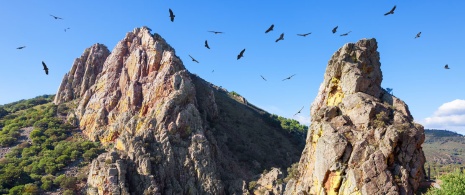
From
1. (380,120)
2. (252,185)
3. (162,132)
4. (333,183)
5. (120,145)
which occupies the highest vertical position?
(162,132)

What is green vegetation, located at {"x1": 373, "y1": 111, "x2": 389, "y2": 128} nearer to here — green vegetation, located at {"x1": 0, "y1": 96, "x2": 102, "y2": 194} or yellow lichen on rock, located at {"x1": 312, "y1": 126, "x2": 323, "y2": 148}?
yellow lichen on rock, located at {"x1": 312, "y1": 126, "x2": 323, "y2": 148}

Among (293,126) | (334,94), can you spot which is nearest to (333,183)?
(334,94)

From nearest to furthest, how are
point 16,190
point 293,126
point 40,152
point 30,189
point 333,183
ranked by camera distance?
point 333,183 < point 16,190 < point 30,189 < point 40,152 < point 293,126

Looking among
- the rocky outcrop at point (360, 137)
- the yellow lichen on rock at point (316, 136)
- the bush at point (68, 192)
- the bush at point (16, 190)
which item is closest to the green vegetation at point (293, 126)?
the bush at point (68, 192)

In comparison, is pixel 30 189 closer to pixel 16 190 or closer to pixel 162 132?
pixel 16 190

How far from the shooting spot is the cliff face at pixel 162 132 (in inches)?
2473

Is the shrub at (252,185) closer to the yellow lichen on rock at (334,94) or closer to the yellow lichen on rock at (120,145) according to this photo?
the yellow lichen on rock at (120,145)

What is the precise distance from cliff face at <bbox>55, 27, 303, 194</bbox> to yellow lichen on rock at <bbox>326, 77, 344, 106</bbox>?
26.1 metres

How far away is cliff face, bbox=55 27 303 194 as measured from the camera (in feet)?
206

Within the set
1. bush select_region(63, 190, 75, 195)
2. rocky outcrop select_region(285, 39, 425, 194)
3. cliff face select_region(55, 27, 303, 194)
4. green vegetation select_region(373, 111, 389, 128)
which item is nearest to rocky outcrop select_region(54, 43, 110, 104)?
cliff face select_region(55, 27, 303, 194)

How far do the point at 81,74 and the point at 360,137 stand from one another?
82492 millimetres

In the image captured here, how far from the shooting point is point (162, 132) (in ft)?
226

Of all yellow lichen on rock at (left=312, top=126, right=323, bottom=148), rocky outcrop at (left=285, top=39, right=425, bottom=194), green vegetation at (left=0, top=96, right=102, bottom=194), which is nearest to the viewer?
rocky outcrop at (left=285, top=39, right=425, bottom=194)

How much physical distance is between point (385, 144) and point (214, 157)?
40652 mm
